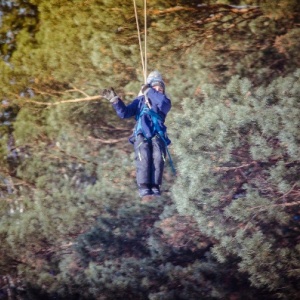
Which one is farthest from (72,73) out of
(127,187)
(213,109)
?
(213,109)

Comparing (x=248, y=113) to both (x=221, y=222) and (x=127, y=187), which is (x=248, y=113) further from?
(x=127, y=187)

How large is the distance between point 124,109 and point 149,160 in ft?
1.21

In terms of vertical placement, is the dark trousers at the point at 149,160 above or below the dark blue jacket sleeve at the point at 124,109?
below

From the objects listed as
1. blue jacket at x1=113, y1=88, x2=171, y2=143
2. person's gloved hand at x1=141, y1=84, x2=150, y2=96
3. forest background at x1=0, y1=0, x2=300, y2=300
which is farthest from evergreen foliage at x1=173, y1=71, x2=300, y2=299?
person's gloved hand at x1=141, y1=84, x2=150, y2=96

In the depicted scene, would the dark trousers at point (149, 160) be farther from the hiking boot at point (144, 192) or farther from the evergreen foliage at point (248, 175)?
the evergreen foliage at point (248, 175)

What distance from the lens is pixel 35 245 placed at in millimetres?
5191

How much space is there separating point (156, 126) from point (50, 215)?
248cm

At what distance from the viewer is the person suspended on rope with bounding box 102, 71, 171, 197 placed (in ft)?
9.57

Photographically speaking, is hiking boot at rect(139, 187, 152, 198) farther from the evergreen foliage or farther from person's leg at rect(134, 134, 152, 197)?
the evergreen foliage

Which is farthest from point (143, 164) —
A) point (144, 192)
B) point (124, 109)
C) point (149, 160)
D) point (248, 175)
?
point (248, 175)

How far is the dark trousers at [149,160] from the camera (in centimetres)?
292

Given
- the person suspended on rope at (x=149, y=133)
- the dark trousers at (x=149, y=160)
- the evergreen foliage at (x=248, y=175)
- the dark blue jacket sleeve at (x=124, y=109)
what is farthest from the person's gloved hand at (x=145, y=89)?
the evergreen foliage at (x=248, y=175)

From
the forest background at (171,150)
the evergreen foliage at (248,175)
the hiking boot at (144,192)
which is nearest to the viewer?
the hiking boot at (144,192)

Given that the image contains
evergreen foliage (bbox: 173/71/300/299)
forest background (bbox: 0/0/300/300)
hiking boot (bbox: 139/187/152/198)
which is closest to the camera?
hiking boot (bbox: 139/187/152/198)
